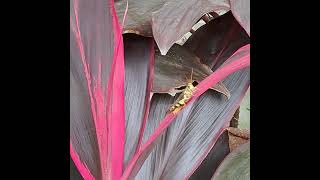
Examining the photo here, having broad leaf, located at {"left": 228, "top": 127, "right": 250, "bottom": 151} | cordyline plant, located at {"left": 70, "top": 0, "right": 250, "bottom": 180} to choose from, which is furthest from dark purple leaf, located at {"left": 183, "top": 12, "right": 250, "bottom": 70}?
broad leaf, located at {"left": 228, "top": 127, "right": 250, "bottom": 151}

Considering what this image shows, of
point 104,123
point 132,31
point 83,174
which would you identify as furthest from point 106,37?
point 83,174

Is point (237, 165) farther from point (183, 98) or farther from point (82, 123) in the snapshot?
point (82, 123)

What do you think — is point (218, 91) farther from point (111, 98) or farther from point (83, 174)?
point (83, 174)

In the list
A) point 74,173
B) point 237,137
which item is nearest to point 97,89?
point 74,173

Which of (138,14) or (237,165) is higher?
(138,14)

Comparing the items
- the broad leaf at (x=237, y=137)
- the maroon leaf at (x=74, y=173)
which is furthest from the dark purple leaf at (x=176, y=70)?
the maroon leaf at (x=74, y=173)

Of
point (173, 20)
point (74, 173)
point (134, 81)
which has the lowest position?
point (74, 173)

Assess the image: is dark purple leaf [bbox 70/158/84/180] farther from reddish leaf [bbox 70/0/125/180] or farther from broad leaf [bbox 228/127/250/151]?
broad leaf [bbox 228/127/250/151]
